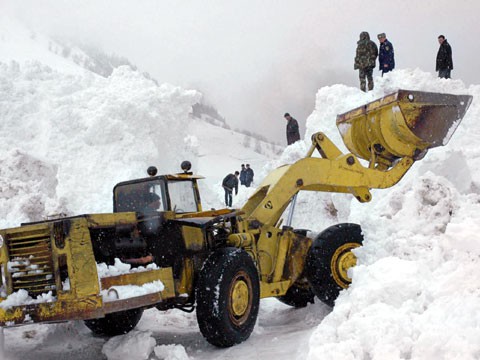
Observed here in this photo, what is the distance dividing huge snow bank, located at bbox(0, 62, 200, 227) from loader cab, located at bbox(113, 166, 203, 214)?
5408mm

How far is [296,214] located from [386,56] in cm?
454

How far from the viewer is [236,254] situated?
18.3 ft

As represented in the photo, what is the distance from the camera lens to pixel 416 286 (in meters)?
3.89

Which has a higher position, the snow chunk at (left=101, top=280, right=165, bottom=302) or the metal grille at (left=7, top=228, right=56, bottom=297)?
the metal grille at (left=7, top=228, right=56, bottom=297)

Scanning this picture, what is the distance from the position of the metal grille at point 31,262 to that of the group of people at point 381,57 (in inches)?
377

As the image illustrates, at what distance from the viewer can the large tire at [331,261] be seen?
6.42 m

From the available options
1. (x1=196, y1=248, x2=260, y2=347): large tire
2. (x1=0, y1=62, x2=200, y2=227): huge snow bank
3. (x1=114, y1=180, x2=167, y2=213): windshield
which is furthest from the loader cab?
(x1=0, y1=62, x2=200, y2=227): huge snow bank

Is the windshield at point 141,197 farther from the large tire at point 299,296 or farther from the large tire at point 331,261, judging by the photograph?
the large tire at point 299,296

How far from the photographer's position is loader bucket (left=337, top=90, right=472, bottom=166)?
6.33 meters

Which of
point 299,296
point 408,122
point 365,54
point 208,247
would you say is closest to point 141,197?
point 208,247

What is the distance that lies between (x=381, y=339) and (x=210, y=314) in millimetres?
2322

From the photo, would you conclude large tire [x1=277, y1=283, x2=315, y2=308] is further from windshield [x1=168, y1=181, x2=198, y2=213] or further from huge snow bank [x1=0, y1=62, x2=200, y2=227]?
huge snow bank [x1=0, y1=62, x2=200, y2=227]

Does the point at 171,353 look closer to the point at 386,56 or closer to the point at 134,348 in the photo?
the point at 134,348

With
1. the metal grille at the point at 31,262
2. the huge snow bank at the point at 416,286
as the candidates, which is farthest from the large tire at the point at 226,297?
the metal grille at the point at 31,262
